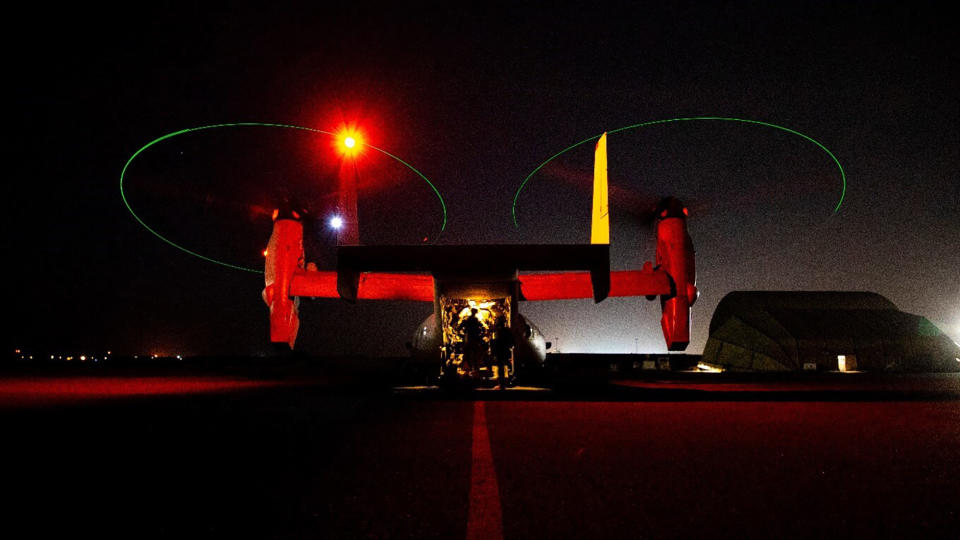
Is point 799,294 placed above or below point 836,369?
above

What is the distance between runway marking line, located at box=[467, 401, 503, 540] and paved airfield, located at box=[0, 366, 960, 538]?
0.6 inches

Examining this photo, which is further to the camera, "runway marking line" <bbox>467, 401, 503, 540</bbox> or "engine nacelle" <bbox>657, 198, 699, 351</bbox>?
"engine nacelle" <bbox>657, 198, 699, 351</bbox>

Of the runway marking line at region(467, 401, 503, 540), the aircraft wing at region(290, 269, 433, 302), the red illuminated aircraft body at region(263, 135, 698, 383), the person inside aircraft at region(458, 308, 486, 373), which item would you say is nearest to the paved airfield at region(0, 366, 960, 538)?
the runway marking line at region(467, 401, 503, 540)

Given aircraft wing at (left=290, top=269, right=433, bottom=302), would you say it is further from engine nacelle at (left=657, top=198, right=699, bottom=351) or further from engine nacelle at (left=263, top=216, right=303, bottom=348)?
engine nacelle at (left=657, top=198, right=699, bottom=351)

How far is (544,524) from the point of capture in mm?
2674

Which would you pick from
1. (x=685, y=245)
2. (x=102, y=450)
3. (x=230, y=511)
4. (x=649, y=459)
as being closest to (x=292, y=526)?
(x=230, y=511)

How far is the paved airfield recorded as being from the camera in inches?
106

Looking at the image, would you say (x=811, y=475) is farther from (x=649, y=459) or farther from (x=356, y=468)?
(x=356, y=468)

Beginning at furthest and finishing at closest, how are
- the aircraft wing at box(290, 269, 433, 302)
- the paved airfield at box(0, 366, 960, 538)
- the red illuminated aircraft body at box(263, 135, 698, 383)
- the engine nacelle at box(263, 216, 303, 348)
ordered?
1. the engine nacelle at box(263, 216, 303, 348)
2. the aircraft wing at box(290, 269, 433, 302)
3. the red illuminated aircraft body at box(263, 135, 698, 383)
4. the paved airfield at box(0, 366, 960, 538)

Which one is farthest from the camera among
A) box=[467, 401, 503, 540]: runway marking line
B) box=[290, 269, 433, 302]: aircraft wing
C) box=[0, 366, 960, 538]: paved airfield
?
box=[290, 269, 433, 302]: aircraft wing

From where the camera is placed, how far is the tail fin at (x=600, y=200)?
12.3 m

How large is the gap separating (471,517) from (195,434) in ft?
14.1

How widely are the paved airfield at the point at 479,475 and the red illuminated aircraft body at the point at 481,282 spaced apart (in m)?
4.39

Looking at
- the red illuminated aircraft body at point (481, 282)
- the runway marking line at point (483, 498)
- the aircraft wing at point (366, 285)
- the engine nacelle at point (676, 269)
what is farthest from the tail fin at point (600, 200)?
the runway marking line at point (483, 498)
